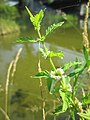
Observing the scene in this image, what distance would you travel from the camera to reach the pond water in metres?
3.35

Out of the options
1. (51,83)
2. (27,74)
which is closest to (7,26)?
(27,74)

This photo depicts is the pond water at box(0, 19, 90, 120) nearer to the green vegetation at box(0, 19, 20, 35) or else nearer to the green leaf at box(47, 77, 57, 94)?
the green vegetation at box(0, 19, 20, 35)

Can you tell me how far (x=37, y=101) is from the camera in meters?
3.54

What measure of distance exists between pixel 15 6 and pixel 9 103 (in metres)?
6.68

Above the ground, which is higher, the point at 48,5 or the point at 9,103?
the point at 48,5

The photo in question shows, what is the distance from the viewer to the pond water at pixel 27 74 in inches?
132

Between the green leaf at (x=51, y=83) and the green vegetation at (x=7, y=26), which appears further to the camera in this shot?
the green vegetation at (x=7, y=26)

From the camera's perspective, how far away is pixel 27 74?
459cm

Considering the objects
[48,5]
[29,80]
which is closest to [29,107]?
[29,80]

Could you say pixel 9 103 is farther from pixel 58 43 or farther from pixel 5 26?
pixel 5 26

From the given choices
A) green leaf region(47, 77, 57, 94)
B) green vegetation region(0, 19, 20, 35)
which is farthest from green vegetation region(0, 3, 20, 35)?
green leaf region(47, 77, 57, 94)

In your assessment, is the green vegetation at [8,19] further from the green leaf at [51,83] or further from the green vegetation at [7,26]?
the green leaf at [51,83]

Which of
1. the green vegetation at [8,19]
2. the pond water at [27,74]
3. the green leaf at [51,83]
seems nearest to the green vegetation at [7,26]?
the green vegetation at [8,19]

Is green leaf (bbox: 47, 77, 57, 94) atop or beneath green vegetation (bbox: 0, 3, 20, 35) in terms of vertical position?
beneath
